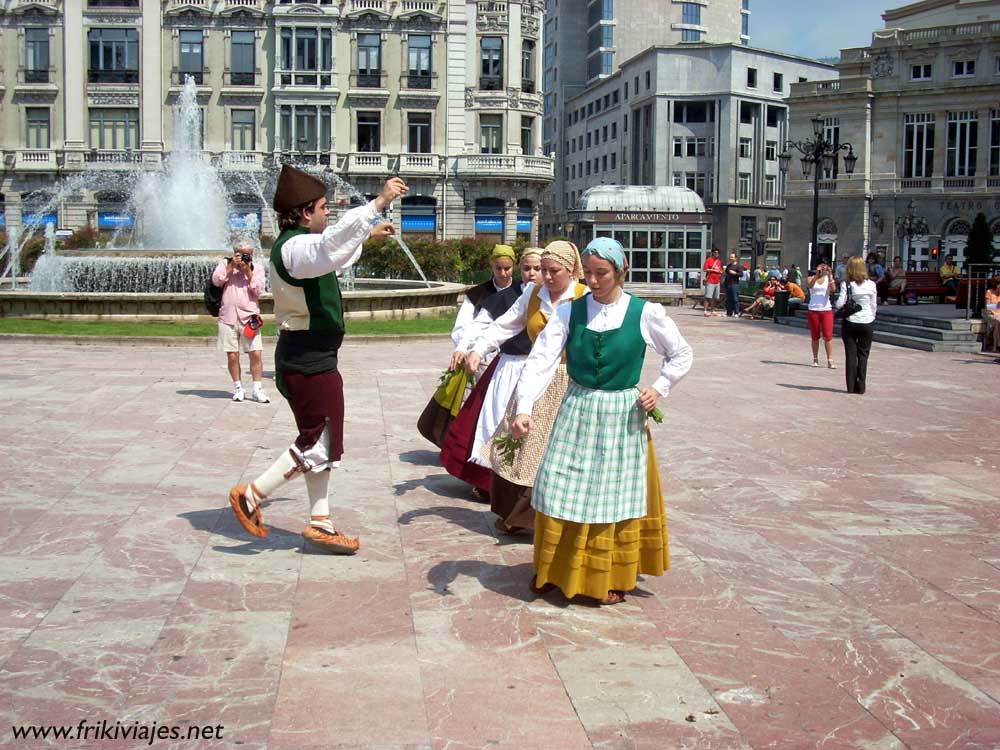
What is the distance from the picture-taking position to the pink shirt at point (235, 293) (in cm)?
1266

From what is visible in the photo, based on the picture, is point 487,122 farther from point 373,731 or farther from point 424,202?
point 373,731

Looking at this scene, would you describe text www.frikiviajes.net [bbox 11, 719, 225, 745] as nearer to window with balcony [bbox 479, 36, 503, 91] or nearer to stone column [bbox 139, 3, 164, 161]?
stone column [bbox 139, 3, 164, 161]

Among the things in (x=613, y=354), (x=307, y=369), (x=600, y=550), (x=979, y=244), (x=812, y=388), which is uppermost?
(x=979, y=244)

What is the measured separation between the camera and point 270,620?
17.0ft

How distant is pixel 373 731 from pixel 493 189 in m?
52.4

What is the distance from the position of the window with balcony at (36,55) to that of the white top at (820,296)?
47021 mm

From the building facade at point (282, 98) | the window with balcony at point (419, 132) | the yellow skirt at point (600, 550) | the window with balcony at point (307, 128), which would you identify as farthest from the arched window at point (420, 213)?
the yellow skirt at point (600, 550)

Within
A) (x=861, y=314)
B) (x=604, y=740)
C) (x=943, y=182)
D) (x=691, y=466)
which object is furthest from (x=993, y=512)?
(x=943, y=182)

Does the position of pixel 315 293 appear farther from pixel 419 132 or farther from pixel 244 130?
pixel 244 130

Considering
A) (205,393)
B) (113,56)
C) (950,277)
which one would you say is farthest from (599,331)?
(113,56)

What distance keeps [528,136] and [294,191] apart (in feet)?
171

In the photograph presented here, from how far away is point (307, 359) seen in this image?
6.05 meters

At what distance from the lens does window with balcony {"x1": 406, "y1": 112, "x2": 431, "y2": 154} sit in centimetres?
5553

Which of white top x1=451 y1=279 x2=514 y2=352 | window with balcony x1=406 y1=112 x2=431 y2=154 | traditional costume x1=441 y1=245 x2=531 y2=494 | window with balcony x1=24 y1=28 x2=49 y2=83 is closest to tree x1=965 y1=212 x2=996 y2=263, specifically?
window with balcony x1=406 y1=112 x2=431 y2=154
